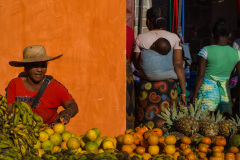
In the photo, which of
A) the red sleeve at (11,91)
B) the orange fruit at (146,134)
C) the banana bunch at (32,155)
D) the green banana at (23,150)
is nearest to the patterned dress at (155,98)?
the orange fruit at (146,134)

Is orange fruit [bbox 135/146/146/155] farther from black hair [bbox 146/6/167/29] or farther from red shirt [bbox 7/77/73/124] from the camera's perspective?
black hair [bbox 146/6/167/29]

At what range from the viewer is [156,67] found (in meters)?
5.57

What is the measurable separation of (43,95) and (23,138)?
1196mm

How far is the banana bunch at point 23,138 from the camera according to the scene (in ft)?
10.4

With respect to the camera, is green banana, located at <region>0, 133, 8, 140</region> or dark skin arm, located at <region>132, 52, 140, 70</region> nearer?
green banana, located at <region>0, 133, 8, 140</region>

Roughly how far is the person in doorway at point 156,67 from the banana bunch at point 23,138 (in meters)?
2.53

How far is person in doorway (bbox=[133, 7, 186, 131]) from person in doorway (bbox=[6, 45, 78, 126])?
60.3 inches

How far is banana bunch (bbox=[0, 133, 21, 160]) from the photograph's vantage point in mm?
2953

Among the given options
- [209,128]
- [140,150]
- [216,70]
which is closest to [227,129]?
[209,128]

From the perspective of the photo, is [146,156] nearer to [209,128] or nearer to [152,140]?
[152,140]

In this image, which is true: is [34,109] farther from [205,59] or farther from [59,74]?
[205,59]

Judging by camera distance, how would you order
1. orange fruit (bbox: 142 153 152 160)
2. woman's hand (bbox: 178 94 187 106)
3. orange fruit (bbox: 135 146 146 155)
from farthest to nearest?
woman's hand (bbox: 178 94 187 106) < orange fruit (bbox: 135 146 146 155) < orange fruit (bbox: 142 153 152 160)

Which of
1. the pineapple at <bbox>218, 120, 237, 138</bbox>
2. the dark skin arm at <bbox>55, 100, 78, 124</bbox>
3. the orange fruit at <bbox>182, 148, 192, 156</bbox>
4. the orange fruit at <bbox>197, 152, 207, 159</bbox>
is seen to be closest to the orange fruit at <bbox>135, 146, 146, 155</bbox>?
the orange fruit at <bbox>182, 148, 192, 156</bbox>

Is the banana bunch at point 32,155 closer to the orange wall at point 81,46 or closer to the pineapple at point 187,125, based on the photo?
the orange wall at point 81,46
